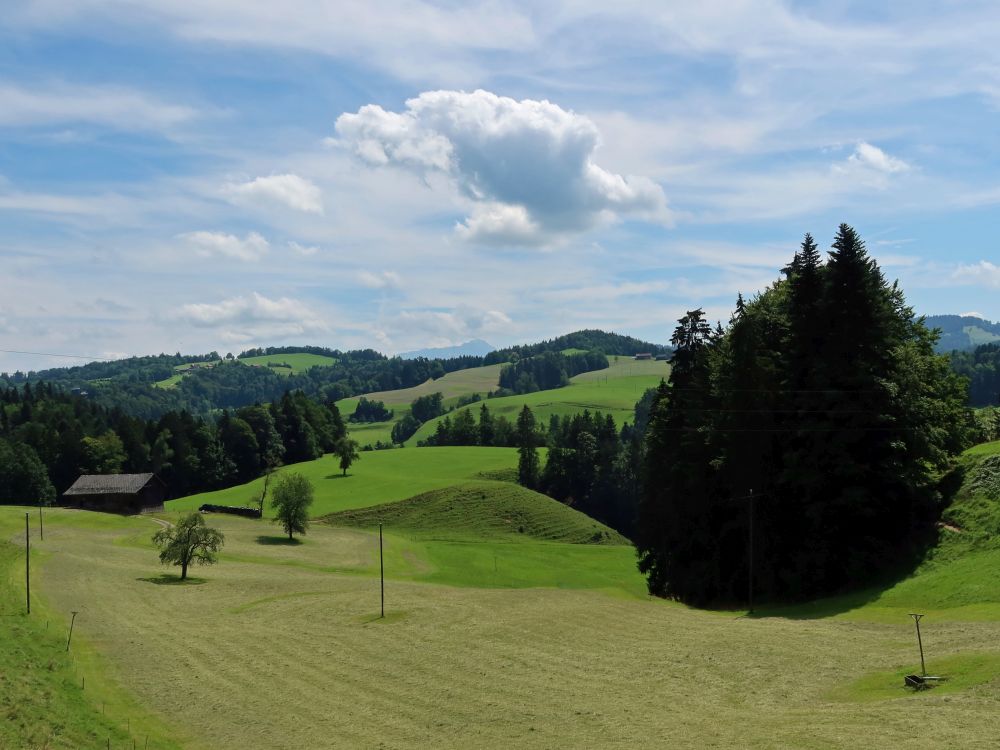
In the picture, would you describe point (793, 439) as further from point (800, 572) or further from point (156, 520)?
point (156, 520)

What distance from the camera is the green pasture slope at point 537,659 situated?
27297 millimetres

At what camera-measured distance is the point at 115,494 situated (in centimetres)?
12231

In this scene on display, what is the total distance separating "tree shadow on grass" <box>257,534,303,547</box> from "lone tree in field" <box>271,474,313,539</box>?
124cm

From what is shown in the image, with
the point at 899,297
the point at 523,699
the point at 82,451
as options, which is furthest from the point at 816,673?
the point at 82,451

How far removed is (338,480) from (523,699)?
399 feet

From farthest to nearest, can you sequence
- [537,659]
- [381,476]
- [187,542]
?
[381,476]
[187,542]
[537,659]

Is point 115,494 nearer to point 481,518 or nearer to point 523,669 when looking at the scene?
point 481,518

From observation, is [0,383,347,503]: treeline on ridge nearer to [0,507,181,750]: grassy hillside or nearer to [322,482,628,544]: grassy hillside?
[322,482,628,544]: grassy hillside

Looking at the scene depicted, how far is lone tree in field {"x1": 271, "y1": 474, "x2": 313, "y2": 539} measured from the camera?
101m

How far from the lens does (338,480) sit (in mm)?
149750

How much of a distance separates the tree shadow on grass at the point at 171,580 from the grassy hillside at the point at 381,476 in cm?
5159

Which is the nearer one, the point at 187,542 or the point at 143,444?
the point at 187,542

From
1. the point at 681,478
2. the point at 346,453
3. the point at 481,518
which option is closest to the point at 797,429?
the point at 681,478

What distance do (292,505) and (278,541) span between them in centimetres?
475
